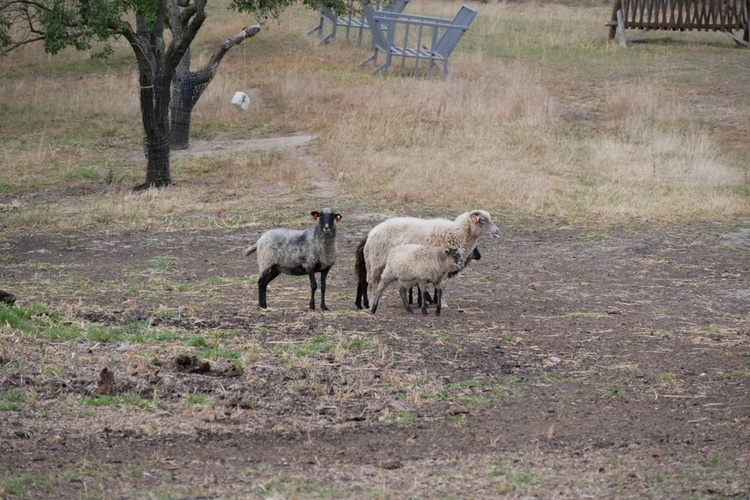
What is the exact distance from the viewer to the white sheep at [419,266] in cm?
948

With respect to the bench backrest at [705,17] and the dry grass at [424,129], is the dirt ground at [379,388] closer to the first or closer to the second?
the dry grass at [424,129]

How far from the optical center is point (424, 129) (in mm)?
20328

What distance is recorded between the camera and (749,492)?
546 cm

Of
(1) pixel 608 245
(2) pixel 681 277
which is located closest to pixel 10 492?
(2) pixel 681 277

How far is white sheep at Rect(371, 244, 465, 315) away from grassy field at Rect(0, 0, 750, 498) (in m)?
0.37

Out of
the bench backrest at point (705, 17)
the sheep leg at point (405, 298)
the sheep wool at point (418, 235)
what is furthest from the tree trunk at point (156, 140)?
the bench backrest at point (705, 17)

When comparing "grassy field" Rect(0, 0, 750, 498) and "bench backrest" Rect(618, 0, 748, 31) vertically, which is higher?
"bench backrest" Rect(618, 0, 748, 31)

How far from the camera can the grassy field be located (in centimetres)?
599

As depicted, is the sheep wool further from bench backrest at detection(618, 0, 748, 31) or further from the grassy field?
bench backrest at detection(618, 0, 748, 31)

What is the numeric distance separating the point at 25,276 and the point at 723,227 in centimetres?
997

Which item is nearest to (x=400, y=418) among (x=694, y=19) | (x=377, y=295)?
(x=377, y=295)

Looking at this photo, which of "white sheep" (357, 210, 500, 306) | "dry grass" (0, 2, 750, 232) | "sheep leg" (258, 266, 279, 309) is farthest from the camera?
"dry grass" (0, 2, 750, 232)

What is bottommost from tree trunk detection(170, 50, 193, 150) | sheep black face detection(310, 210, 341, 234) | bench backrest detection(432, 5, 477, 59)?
sheep black face detection(310, 210, 341, 234)

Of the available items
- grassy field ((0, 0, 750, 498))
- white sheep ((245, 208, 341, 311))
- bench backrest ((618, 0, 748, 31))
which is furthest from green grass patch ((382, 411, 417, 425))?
bench backrest ((618, 0, 748, 31))
